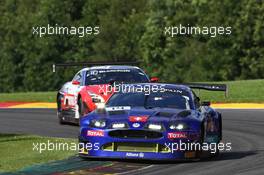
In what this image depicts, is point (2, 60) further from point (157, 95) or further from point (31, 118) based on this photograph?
point (157, 95)

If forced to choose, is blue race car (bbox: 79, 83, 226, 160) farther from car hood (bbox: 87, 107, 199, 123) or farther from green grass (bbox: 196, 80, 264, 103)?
green grass (bbox: 196, 80, 264, 103)

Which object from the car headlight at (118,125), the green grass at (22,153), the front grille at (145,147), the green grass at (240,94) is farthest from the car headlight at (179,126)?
the green grass at (240,94)

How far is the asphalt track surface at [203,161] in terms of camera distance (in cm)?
1138

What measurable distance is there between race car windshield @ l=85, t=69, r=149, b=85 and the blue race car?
6.06 metres

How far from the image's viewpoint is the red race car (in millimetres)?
18672

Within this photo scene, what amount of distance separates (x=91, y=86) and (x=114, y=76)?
79 cm

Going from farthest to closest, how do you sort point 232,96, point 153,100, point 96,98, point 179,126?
1. point 232,96
2. point 96,98
3. point 153,100
4. point 179,126

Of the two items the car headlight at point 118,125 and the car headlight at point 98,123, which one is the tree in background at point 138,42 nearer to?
the car headlight at point 98,123

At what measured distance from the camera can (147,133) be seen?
1211 centimetres

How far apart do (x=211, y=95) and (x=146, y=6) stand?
185 feet

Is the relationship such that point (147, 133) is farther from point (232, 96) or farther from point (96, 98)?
point (232, 96)

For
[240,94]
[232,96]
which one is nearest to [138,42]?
[240,94]

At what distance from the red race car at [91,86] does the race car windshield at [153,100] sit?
474 centimetres

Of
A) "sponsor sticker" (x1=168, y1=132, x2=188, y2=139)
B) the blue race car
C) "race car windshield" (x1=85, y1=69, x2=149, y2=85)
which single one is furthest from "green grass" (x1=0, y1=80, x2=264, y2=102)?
"sponsor sticker" (x1=168, y1=132, x2=188, y2=139)
